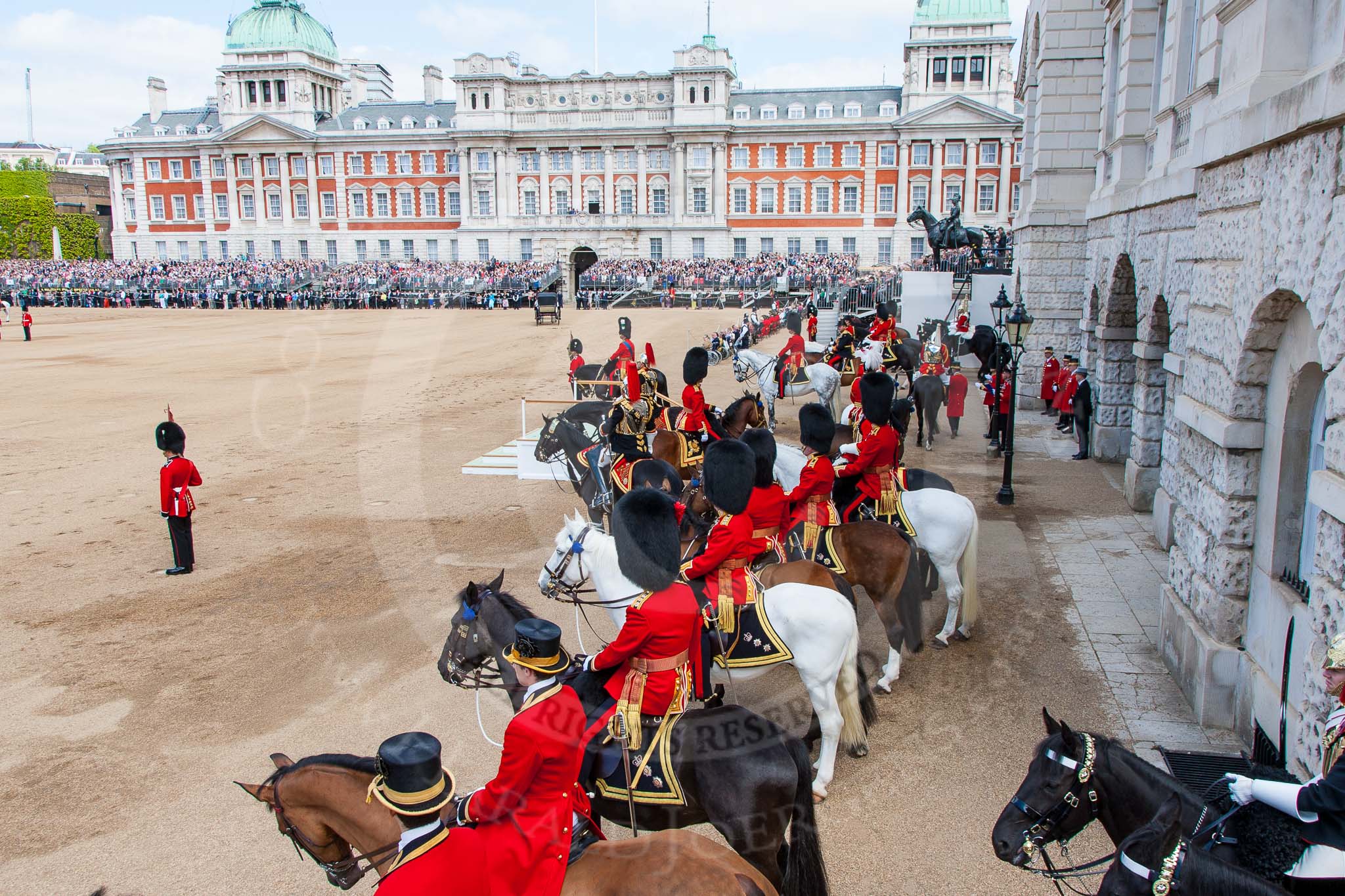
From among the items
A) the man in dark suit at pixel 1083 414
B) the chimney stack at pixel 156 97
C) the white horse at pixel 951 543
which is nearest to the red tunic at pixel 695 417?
the white horse at pixel 951 543

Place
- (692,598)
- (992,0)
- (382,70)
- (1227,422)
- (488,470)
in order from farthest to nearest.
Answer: (382,70), (992,0), (488,470), (1227,422), (692,598)

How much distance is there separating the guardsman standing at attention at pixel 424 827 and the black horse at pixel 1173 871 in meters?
2.29

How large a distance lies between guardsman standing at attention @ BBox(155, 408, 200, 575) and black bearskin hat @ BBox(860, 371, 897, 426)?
696 centimetres

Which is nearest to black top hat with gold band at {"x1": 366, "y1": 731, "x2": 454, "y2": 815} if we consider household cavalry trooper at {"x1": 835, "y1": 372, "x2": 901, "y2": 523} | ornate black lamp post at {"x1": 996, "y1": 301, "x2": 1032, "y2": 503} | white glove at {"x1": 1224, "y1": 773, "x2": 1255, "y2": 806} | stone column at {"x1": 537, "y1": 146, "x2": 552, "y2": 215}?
white glove at {"x1": 1224, "y1": 773, "x2": 1255, "y2": 806}

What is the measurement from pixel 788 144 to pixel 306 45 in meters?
39.9

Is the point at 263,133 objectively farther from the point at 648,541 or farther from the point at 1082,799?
the point at 1082,799

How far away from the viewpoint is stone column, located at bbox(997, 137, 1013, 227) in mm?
64188

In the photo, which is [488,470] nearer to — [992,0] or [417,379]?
[417,379]

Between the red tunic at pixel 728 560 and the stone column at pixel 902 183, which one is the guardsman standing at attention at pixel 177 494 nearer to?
the red tunic at pixel 728 560

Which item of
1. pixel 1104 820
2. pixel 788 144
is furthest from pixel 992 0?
pixel 1104 820

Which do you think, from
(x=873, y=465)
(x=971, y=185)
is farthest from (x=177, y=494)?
(x=971, y=185)

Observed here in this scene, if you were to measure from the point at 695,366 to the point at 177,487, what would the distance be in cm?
580

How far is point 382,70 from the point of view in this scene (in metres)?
87.0

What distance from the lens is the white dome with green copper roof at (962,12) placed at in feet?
212
